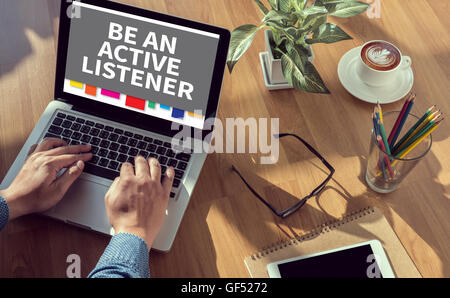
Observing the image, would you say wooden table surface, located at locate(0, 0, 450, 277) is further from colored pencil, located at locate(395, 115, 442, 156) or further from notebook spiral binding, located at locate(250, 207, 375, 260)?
colored pencil, located at locate(395, 115, 442, 156)

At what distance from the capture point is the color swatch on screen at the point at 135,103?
96 centimetres

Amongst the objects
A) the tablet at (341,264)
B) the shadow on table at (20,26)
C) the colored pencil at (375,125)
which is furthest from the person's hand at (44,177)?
the colored pencil at (375,125)

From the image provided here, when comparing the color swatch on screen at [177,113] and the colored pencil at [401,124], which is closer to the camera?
the colored pencil at [401,124]

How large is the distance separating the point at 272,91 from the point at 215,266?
0.45 m

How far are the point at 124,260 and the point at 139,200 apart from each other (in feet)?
0.43

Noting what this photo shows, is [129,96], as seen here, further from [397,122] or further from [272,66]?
[397,122]

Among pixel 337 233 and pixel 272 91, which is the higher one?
pixel 272 91

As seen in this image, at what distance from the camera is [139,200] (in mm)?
886

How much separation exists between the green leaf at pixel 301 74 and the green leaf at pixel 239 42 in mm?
84

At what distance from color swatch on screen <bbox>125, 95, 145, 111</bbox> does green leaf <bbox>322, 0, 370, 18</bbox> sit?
447 millimetres

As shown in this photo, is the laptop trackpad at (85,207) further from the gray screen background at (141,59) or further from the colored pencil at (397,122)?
the colored pencil at (397,122)

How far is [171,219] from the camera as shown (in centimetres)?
90
